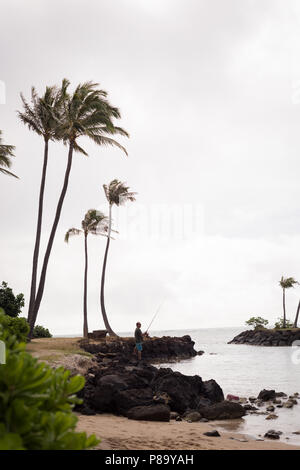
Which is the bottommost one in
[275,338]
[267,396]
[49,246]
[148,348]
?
[275,338]

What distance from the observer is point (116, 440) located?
763 cm

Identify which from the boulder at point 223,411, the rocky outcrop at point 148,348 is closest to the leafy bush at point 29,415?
the boulder at point 223,411

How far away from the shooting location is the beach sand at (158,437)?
25.0 ft

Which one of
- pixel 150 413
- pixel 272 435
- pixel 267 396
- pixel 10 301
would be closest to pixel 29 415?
pixel 150 413

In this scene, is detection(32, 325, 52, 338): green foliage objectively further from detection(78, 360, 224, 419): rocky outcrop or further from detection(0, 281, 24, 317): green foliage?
detection(78, 360, 224, 419): rocky outcrop

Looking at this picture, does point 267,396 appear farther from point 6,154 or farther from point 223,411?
point 6,154

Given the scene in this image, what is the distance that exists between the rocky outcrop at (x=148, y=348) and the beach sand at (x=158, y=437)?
43.9ft

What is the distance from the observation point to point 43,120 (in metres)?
23.8

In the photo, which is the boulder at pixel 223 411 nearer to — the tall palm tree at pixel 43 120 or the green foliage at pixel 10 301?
the tall palm tree at pixel 43 120

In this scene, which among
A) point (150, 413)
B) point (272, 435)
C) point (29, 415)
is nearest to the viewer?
point (29, 415)

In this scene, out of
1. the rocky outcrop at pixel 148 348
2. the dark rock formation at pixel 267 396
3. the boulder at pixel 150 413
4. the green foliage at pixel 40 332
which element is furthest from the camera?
the green foliage at pixel 40 332

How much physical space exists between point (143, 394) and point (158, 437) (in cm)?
385

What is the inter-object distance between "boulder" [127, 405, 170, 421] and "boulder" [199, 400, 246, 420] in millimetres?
1916
